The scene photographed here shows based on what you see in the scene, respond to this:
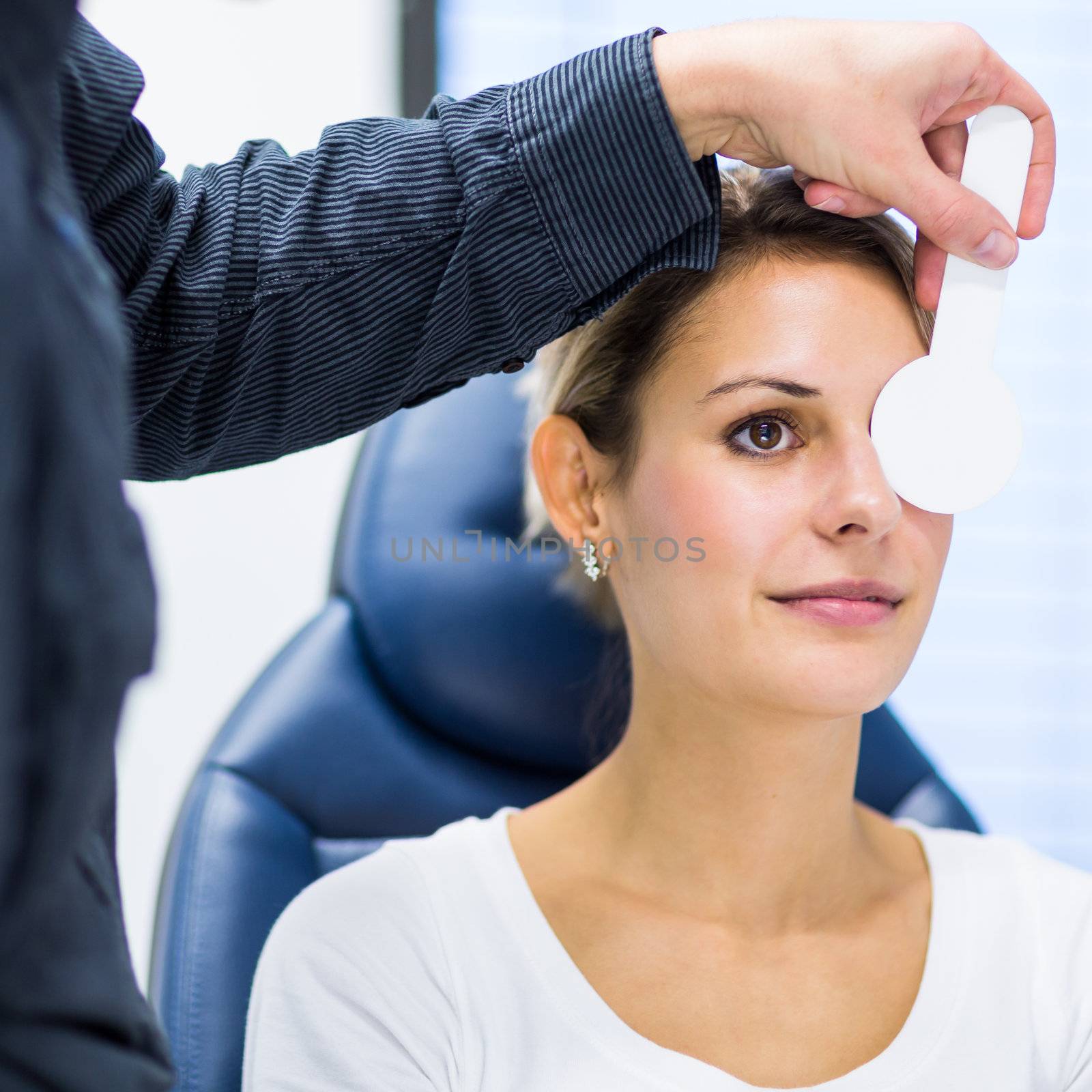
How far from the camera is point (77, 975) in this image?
0.47 metres

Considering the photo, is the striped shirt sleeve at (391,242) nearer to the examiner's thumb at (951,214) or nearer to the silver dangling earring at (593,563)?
the examiner's thumb at (951,214)

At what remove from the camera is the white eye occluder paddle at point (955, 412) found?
87cm

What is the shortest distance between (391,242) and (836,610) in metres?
0.45

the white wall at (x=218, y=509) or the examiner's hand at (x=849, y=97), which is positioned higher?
the examiner's hand at (x=849, y=97)

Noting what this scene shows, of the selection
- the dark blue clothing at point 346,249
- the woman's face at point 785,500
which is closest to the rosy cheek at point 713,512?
the woman's face at point 785,500

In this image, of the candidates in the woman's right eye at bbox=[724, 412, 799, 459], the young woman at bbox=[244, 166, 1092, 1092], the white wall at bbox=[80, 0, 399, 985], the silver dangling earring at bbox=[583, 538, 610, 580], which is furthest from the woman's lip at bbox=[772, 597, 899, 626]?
the white wall at bbox=[80, 0, 399, 985]

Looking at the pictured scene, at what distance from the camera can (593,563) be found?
115cm

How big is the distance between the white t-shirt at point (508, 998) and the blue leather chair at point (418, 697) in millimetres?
166

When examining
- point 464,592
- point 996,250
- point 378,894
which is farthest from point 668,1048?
point 996,250

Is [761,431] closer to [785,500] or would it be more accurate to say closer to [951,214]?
[785,500]

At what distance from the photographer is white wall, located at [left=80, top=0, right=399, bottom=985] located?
1.76 m

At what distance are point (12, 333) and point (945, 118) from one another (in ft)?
2.18

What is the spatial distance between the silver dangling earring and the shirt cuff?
39 cm

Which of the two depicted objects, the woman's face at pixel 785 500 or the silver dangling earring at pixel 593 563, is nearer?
the woman's face at pixel 785 500
